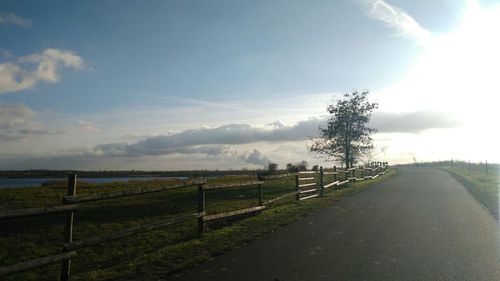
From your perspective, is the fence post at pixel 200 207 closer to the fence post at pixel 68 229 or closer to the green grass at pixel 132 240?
the green grass at pixel 132 240

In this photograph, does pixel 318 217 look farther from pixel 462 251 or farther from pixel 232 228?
pixel 462 251

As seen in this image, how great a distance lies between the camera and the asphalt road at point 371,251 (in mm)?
6797

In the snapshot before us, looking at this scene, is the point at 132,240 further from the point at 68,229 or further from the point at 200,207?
the point at 68,229

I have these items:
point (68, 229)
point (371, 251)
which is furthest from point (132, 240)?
point (371, 251)

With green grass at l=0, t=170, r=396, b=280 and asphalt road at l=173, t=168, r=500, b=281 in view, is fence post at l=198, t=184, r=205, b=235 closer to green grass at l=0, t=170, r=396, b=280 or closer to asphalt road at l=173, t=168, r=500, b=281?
green grass at l=0, t=170, r=396, b=280

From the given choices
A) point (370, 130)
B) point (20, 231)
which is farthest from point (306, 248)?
point (370, 130)

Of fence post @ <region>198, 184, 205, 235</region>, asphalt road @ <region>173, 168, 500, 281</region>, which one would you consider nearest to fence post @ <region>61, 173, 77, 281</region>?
A: asphalt road @ <region>173, 168, 500, 281</region>

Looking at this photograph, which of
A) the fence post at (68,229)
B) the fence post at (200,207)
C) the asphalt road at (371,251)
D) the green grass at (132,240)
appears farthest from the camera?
the fence post at (200,207)

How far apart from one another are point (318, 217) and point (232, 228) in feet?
10.8

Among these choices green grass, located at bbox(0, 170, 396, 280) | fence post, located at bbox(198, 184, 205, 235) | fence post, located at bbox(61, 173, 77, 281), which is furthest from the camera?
fence post, located at bbox(198, 184, 205, 235)

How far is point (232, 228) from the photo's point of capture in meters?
11.9

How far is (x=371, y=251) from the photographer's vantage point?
8.38m

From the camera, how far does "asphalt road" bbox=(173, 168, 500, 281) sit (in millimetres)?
6797

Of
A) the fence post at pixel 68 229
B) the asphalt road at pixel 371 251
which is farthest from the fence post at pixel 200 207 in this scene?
the fence post at pixel 68 229
